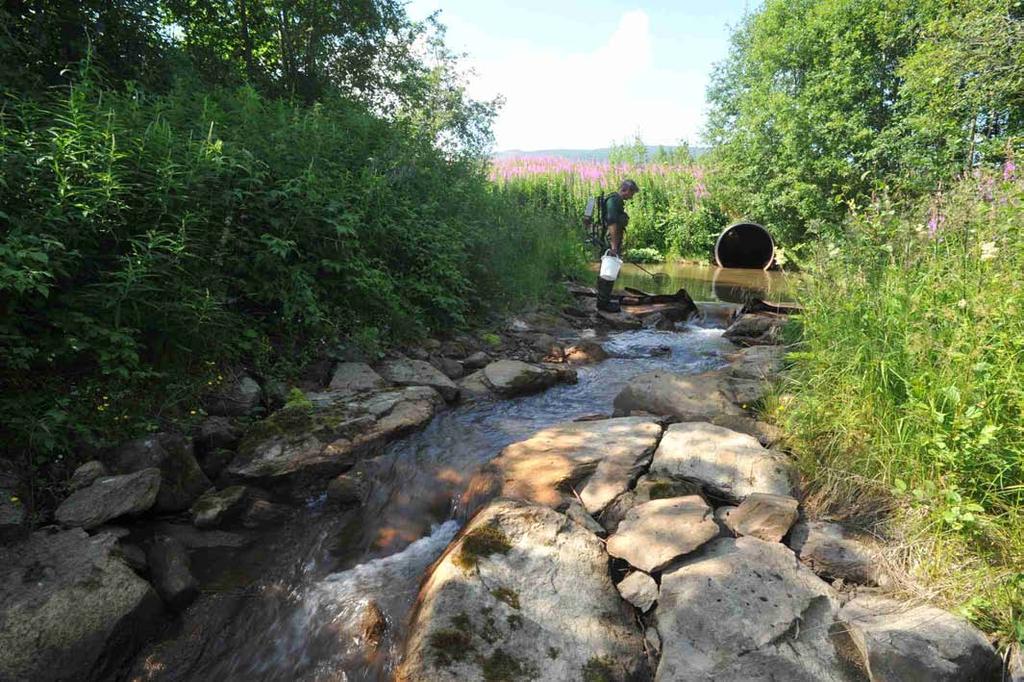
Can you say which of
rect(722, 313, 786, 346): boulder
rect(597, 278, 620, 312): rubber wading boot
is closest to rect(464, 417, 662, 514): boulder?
rect(722, 313, 786, 346): boulder

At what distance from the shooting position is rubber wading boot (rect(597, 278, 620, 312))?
964cm

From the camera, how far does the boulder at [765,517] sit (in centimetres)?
267

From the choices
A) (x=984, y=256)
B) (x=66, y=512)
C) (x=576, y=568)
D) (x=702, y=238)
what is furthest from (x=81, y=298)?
(x=702, y=238)

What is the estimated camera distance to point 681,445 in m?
3.59

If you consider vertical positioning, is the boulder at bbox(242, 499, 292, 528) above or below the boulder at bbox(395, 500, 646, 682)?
below

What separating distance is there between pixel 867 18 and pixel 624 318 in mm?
14850

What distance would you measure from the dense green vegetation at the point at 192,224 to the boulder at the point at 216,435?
197mm

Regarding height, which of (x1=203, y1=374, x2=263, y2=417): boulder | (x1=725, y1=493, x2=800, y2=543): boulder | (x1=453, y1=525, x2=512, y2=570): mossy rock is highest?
(x1=203, y1=374, x2=263, y2=417): boulder

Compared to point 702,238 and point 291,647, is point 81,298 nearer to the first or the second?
point 291,647

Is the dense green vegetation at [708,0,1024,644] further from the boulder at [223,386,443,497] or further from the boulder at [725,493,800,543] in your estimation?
the boulder at [223,386,443,497]

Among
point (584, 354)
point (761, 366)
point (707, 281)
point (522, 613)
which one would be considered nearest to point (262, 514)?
point (522, 613)

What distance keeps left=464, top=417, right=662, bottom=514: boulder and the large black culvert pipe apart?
15.0 metres

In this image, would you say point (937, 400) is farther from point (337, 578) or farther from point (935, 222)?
point (337, 578)

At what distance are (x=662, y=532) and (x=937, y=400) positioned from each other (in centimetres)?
145
